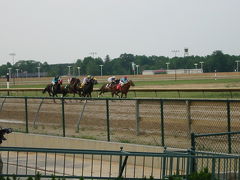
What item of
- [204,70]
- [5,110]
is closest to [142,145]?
[5,110]

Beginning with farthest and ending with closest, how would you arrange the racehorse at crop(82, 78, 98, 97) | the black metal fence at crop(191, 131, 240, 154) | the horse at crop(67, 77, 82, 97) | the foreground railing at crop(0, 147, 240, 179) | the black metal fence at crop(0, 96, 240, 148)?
the horse at crop(67, 77, 82, 97)
the racehorse at crop(82, 78, 98, 97)
the black metal fence at crop(0, 96, 240, 148)
the black metal fence at crop(191, 131, 240, 154)
the foreground railing at crop(0, 147, 240, 179)

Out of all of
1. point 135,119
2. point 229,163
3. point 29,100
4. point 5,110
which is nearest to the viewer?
point 229,163

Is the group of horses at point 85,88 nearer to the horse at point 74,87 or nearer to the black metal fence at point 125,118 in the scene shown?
the horse at point 74,87

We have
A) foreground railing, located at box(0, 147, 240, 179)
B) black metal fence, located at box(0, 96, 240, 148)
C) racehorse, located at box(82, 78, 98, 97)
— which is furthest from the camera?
racehorse, located at box(82, 78, 98, 97)

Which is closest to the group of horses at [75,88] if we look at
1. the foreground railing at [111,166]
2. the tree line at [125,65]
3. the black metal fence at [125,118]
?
the black metal fence at [125,118]

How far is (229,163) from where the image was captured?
1034 cm

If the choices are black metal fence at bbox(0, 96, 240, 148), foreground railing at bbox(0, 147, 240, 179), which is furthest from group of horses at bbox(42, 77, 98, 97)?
foreground railing at bbox(0, 147, 240, 179)

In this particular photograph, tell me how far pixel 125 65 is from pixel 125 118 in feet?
484

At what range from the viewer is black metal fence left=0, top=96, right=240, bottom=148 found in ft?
56.1

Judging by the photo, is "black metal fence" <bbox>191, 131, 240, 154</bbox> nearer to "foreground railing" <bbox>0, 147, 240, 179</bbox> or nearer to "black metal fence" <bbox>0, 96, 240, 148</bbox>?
"black metal fence" <bbox>0, 96, 240, 148</bbox>

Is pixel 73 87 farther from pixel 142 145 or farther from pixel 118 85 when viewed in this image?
pixel 142 145

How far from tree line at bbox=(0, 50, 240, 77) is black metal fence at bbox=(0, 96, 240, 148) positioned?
10145 centimetres

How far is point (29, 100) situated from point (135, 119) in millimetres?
5549

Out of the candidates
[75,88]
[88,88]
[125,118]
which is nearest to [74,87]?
[75,88]
